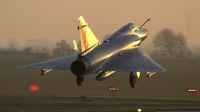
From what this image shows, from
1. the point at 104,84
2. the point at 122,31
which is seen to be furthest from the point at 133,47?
the point at 104,84

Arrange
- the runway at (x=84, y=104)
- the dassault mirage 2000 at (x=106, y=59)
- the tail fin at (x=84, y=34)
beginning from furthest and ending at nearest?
the runway at (x=84, y=104) → the tail fin at (x=84, y=34) → the dassault mirage 2000 at (x=106, y=59)

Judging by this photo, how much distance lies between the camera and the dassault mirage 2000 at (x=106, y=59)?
43656mm

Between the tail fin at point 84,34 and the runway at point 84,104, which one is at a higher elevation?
the tail fin at point 84,34

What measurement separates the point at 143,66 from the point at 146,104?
1426 inches

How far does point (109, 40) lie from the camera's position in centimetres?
4900

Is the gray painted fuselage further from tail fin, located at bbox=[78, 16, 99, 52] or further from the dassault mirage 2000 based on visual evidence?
tail fin, located at bbox=[78, 16, 99, 52]

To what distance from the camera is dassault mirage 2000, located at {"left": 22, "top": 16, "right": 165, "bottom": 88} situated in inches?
1719

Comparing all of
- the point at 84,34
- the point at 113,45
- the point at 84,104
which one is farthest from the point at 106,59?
the point at 84,104

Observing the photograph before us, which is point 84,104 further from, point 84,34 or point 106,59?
point 84,34

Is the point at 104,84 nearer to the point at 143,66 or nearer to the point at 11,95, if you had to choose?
the point at 11,95

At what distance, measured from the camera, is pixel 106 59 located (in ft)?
151

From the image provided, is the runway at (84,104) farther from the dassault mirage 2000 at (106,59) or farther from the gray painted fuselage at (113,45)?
the dassault mirage 2000 at (106,59)

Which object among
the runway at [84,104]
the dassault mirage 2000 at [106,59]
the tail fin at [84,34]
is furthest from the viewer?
the runway at [84,104]

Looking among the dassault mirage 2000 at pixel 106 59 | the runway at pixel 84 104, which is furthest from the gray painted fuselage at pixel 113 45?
the runway at pixel 84 104
